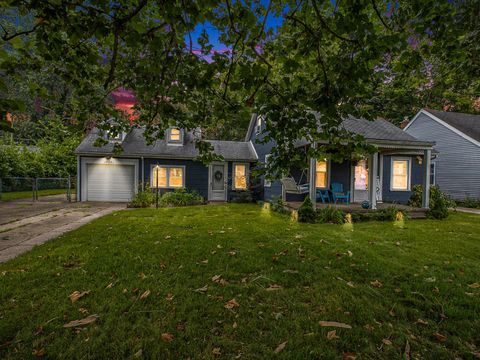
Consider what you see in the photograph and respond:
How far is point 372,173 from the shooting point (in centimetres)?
998

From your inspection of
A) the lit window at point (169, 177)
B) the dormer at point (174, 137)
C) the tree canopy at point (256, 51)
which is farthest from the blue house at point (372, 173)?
the tree canopy at point (256, 51)

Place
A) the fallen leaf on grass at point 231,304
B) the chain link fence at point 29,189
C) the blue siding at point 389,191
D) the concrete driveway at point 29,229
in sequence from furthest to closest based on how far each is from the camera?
the chain link fence at point 29,189 → the blue siding at point 389,191 → the concrete driveway at point 29,229 → the fallen leaf on grass at point 231,304

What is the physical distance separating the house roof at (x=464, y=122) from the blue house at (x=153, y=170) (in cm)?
1311

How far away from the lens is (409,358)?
2.14 meters

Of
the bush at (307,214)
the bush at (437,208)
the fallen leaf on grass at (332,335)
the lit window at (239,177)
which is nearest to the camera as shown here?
the fallen leaf on grass at (332,335)

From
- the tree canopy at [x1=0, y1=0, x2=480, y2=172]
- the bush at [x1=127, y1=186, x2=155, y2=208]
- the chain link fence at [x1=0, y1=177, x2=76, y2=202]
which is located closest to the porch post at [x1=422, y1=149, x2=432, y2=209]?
the tree canopy at [x1=0, y1=0, x2=480, y2=172]

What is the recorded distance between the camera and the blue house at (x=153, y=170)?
46.0 feet

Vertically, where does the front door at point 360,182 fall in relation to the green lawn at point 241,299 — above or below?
above

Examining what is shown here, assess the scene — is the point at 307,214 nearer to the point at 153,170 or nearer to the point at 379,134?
the point at 379,134

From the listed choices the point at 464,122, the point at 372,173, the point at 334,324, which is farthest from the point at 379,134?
the point at 464,122

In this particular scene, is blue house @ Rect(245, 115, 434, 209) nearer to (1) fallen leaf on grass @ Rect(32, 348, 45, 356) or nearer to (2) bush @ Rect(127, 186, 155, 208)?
(2) bush @ Rect(127, 186, 155, 208)

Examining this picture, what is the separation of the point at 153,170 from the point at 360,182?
11110 mm

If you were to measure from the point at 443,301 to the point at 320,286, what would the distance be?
1.45m

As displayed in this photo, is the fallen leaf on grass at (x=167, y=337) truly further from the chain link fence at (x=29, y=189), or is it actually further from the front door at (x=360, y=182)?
the chain link fence at (x=29, y=189)
